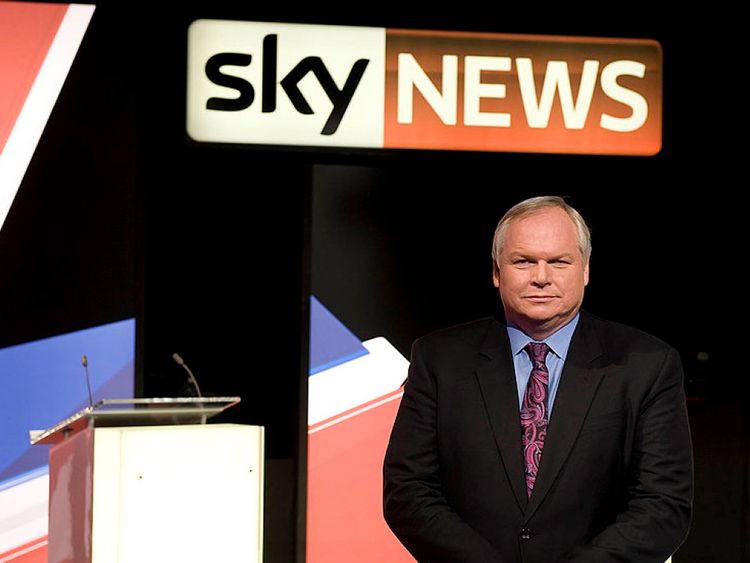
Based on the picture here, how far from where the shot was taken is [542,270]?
227 centimetres

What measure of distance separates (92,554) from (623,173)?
11.4 feet

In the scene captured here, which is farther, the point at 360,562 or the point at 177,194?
the point at 177,194

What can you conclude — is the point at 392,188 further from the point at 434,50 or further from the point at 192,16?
the point at 192,16

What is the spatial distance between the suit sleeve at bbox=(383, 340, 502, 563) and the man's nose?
28 cm

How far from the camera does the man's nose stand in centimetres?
227

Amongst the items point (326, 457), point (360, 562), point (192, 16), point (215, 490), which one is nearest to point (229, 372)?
point (326, 457)

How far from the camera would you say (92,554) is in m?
2.94

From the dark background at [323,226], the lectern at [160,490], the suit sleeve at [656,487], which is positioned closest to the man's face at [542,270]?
the suit sleeve at [656,487]

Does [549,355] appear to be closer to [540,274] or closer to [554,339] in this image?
[554,339]

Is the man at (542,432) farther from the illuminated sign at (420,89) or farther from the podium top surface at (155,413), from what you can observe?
the illuminated sign at (420,89)

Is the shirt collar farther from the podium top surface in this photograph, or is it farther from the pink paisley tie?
the podium top surface

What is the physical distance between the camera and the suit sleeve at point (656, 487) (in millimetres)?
2156

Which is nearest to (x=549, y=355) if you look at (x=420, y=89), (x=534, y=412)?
(x=534, y=412)

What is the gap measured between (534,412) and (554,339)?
0.50 feet
